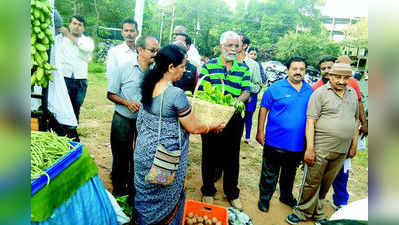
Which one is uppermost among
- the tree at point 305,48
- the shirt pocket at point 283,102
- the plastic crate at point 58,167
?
the tree at point 305,48

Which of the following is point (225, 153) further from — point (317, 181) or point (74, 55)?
point (74, 55)

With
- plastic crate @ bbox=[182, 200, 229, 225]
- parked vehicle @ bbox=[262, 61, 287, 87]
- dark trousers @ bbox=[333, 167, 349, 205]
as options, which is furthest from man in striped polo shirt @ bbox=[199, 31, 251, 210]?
parked vehicle @ bbox=[262, 61, 287, 87]

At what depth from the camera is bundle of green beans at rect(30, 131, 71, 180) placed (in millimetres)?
1982

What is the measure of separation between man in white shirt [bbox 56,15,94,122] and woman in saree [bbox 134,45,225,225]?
2515 mm

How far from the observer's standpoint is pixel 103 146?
514 centimetres

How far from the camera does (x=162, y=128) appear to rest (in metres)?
2.20

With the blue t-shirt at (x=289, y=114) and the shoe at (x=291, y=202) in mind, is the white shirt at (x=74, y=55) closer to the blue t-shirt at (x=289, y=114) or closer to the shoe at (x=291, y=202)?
the blue t-shirt at (x=289, y=114)

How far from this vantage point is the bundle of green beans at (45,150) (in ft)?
6.50

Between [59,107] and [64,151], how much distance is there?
139 centimetres

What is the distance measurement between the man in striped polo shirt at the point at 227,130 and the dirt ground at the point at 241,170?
0.98 feet

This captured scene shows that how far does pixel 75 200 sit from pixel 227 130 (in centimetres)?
194

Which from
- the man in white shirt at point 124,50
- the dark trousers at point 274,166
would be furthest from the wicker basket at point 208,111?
the man in white shirt at point 124,50
